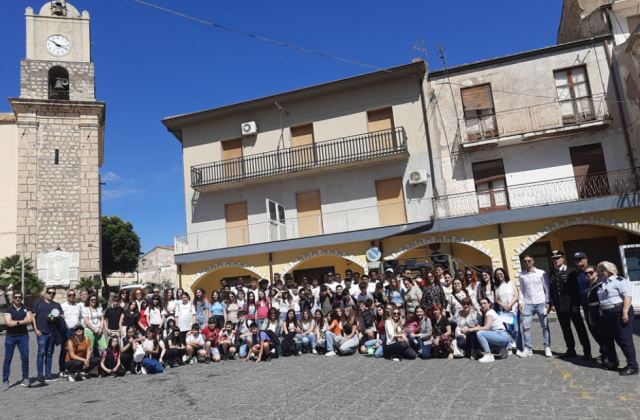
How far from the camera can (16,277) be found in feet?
72.7

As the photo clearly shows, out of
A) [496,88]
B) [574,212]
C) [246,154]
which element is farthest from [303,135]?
[574,212]

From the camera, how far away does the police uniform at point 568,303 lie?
277 inches

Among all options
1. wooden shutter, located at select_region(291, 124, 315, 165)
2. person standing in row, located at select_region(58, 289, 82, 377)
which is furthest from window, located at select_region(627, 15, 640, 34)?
person standing in row, located at select_region(58, 289, 82, 377)

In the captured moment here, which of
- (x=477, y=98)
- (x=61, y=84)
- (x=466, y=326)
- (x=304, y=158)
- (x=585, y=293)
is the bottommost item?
(x=466, y=326)

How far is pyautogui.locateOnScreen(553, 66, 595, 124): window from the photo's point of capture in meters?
16.8

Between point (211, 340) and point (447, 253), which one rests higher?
point (447, 253)

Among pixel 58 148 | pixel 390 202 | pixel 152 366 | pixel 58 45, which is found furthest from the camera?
pixel 58 45

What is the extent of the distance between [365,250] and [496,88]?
7.72 meters

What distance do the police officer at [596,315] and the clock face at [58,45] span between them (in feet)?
90.0

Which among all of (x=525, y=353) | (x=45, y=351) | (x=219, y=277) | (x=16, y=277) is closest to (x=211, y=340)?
(x=45, y=351)

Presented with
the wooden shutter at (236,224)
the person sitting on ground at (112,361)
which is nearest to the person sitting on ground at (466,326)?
the person sitting on ground at (112,361)

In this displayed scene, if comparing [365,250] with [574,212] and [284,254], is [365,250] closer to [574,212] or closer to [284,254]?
[284,254]

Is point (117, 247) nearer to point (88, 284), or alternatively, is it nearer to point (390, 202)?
point (88, 284)

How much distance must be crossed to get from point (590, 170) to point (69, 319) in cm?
1643
